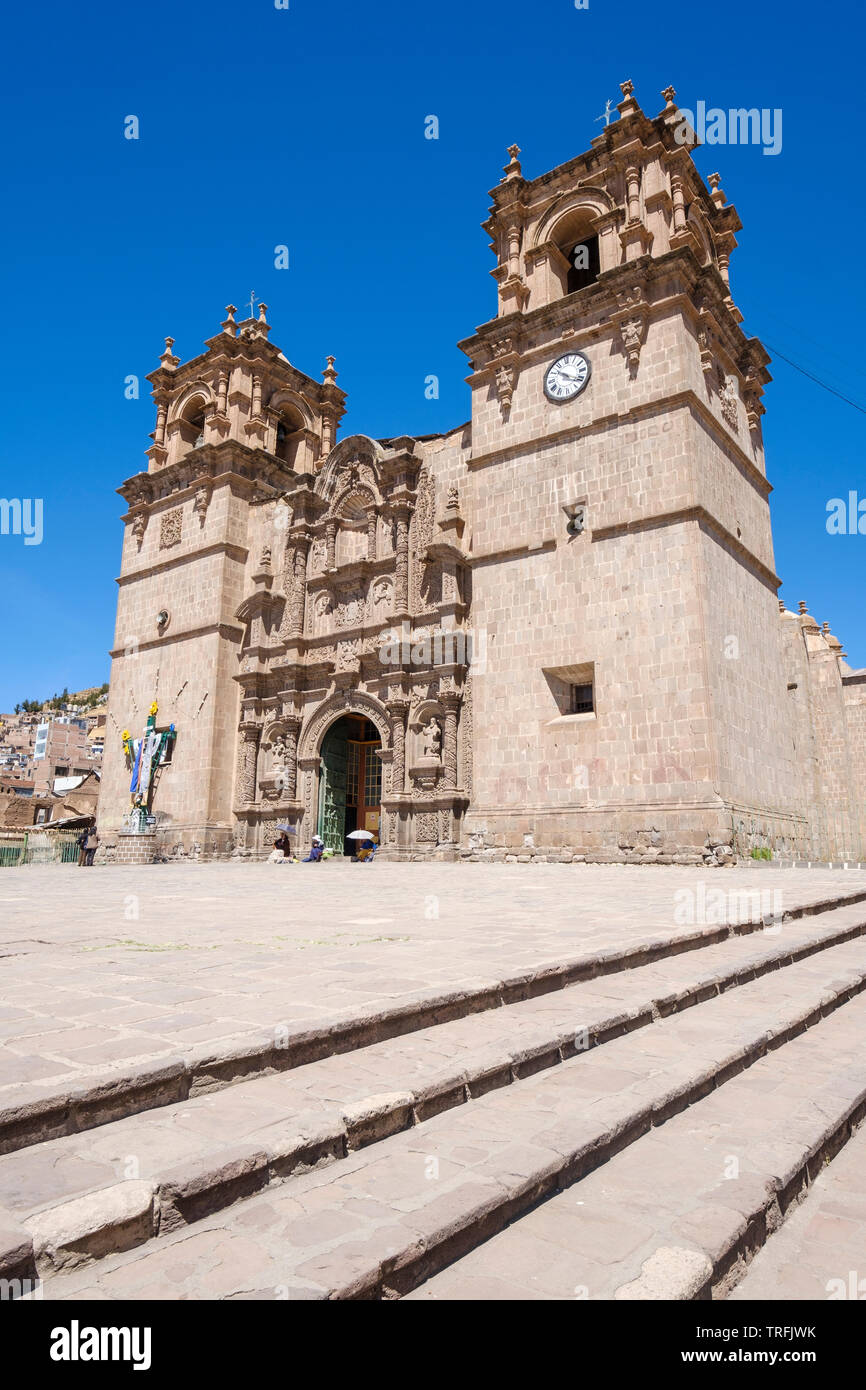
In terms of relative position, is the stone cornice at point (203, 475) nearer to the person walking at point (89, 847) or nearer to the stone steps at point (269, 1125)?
the person walking at point (89, 847)

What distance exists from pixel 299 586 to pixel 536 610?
364 inches

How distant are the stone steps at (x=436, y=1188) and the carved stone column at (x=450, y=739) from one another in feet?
49.9

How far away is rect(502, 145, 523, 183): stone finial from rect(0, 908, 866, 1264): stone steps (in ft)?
74.7

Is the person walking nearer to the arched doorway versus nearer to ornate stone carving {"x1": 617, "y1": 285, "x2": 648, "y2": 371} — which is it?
the arched doorway

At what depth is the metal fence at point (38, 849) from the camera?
24625 millimetres

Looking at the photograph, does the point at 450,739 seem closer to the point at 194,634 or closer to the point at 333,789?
the point at 333,789

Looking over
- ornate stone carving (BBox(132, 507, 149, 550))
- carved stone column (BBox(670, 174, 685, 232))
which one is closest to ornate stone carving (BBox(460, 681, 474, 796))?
carved stone column (BBox(670, 174, 685, 232))

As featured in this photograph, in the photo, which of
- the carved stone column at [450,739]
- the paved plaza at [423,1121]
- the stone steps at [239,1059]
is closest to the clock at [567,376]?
the carved stone column at [450,739]

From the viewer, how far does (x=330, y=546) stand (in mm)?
24547
